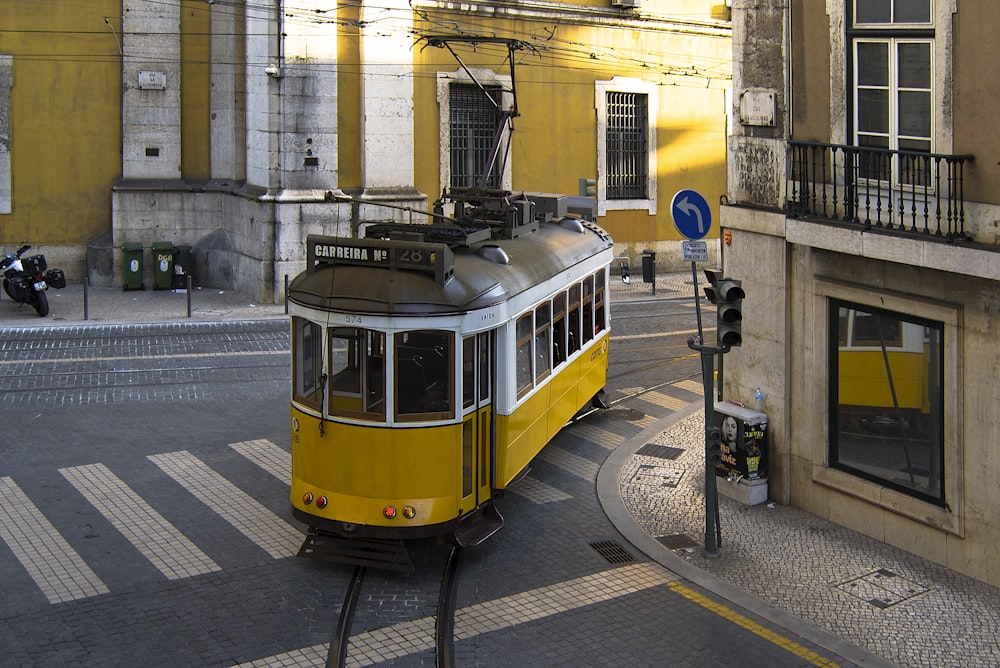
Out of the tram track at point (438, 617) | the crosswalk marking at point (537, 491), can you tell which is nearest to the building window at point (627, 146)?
the crosswalk marking at point (537, 491)

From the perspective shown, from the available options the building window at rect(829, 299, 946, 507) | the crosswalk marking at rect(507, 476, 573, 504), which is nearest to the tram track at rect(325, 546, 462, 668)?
the crosswalk marking at rect(507, 476, 573, 504)

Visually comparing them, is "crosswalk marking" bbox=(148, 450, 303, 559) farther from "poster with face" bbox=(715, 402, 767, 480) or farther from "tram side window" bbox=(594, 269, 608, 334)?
"tram side window" bbox=(594, 269, 608, 334)

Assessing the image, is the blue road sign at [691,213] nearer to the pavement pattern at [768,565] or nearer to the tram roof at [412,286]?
the tram roof at [412,286]

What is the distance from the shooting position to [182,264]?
2712 centimetres

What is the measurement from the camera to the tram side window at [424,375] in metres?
10.9

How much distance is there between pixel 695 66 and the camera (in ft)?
101

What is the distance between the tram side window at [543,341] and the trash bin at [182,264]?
1526 centimetres

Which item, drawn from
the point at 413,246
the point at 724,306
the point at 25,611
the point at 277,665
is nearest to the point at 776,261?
the point at 724,306

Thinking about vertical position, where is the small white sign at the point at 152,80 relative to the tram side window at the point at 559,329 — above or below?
above

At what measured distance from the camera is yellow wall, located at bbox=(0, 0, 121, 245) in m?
25.8

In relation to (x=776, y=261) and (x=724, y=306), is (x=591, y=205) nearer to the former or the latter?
(x=776, y=261)

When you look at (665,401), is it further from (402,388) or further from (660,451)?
(402,388)

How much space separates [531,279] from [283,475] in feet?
12.5

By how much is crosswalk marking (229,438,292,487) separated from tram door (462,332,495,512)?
3210 mm
